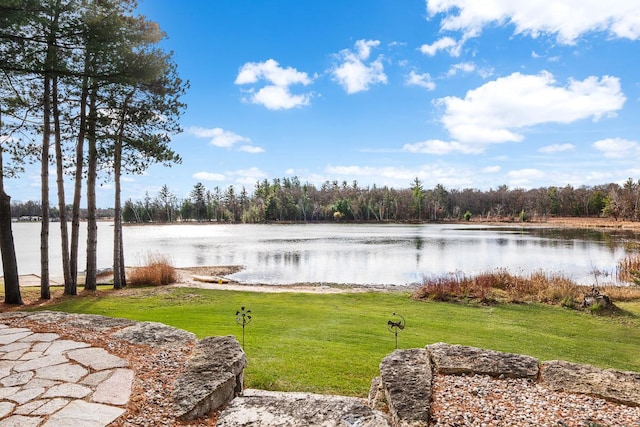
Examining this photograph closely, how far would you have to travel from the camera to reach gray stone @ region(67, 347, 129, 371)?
3490 mm

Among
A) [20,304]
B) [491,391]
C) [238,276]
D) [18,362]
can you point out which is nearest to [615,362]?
[491,391]

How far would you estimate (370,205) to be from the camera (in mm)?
86875

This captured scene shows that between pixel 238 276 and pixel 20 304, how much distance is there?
1070 centimetres

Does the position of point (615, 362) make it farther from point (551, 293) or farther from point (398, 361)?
point (551, 293)

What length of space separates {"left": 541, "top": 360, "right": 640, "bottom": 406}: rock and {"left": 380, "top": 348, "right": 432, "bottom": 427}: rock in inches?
40.9

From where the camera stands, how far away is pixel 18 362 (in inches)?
140

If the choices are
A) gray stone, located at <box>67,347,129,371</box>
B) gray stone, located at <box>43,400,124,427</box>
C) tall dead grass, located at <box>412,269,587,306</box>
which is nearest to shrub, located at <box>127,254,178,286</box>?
tall dead grass, located at <box>412,269,587,306</box>

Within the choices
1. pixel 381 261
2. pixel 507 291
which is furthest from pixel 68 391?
pixel 381 261

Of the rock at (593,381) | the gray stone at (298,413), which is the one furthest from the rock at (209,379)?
the rock at (593,381)

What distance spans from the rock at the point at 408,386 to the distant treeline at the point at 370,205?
8258 centimetres

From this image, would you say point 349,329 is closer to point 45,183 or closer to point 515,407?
point 515,407

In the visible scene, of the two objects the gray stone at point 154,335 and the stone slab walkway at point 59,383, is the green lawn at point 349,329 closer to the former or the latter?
the gray stone at point 154,335

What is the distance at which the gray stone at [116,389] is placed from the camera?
2.87 m

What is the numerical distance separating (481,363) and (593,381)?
2.85 feet
